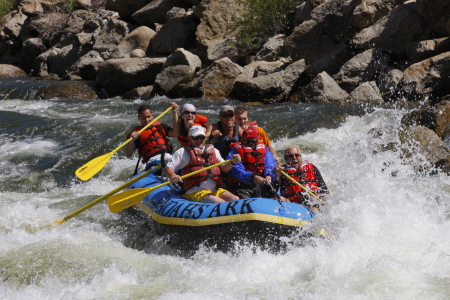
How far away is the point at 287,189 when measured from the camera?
519 cm

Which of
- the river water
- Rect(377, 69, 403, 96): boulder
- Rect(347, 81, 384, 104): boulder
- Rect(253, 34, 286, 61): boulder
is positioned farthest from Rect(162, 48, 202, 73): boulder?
the river water

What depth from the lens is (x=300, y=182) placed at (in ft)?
16.9

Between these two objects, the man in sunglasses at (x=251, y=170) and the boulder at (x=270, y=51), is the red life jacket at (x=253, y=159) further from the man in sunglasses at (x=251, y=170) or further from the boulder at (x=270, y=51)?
the boulder at (x=270, y=51)

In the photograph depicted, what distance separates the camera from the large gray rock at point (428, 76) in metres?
10.5

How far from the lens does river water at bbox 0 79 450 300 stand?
4184 millimetres

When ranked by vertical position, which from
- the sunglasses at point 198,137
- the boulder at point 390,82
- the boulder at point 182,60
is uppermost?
the sunglasses at point 198,137

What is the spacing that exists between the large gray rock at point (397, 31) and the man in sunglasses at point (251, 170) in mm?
7916

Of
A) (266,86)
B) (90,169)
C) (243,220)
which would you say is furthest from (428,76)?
(243,220)

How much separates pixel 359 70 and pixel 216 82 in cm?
346

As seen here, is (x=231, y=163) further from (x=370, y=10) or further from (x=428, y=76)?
(x=370, y=10)

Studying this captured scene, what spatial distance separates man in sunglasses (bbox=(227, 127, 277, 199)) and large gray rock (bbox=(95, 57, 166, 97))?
9.45 meters

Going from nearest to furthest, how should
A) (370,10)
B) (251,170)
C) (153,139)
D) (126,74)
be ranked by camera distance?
(251,170)
(153,139)
(370,10)
(126,74)

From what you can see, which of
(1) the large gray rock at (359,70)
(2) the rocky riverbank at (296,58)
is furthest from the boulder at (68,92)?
(1) the large gray rock at (359,70)

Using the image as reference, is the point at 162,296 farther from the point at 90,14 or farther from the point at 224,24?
the point at 90,14
